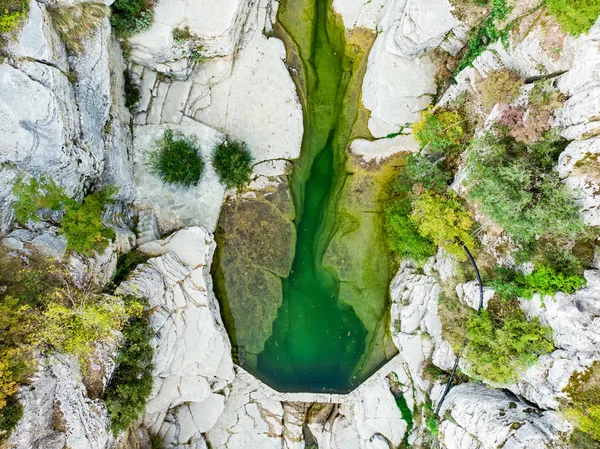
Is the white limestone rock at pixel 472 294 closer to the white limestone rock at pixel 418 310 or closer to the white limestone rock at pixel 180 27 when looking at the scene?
the white limestone rock at pixel 418 310

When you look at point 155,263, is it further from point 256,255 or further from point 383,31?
point 383,31

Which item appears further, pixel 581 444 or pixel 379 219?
pixel 379 219

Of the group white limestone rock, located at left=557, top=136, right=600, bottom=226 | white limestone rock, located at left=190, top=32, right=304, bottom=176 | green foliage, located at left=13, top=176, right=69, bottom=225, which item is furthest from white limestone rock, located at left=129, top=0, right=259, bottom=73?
white limestone rock, located at left=557, top=136, right=600, bottom=226

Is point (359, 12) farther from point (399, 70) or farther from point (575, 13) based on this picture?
point (575, 13)

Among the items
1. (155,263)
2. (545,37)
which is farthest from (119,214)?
(545,37)

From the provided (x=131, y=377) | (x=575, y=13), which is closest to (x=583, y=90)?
(x=575, y=13)
